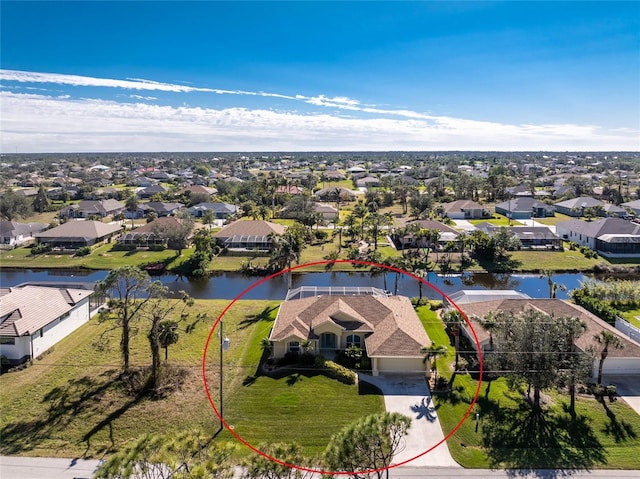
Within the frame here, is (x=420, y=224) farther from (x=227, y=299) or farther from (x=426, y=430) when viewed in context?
(x=426, y=430)

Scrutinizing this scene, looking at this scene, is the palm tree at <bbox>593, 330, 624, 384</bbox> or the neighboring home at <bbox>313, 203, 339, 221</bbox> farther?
the neighboring home at <bbox>313, 203, 339, 221</bbox>

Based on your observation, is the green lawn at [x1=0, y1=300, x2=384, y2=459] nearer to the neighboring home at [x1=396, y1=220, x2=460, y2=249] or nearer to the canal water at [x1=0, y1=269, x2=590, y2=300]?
the canal water at [x1=0, y1=269, x2=590, y2=300]

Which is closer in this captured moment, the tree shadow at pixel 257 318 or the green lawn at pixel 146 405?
the green lawn at pixel 146 405

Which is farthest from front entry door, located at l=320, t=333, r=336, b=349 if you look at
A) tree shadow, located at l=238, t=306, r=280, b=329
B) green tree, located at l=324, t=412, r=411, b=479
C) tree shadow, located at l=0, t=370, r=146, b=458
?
green tree, located at l=324, t=412, r=411, b=479

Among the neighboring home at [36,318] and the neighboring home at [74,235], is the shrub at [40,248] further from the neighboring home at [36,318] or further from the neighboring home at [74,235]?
the neighboring home at [36,318]

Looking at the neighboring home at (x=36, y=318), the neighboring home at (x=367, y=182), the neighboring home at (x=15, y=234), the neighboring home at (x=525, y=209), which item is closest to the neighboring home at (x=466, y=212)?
the neighboring home at (x=525, y=209)

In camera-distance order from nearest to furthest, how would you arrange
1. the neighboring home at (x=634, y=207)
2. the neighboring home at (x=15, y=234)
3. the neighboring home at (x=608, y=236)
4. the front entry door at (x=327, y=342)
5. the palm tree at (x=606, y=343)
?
the palm tree at (x=606, y=343) < the front entry door at (x=327, y=342) < the neighboring home at (x=608, y=236) < the neighboring home at (x=15, y=234) < the neighboring home at (x=634, y=207)

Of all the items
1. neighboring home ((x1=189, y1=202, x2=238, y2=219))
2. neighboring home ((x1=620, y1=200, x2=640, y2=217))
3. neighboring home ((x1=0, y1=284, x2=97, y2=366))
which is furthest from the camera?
neighboring home ((x1=189, y1=202, x2=238, y2=219))

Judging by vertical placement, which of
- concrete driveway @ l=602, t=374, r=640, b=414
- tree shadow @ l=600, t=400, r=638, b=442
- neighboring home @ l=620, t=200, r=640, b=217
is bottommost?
tree shadow @ l=600, t=400, r=638, b=442
